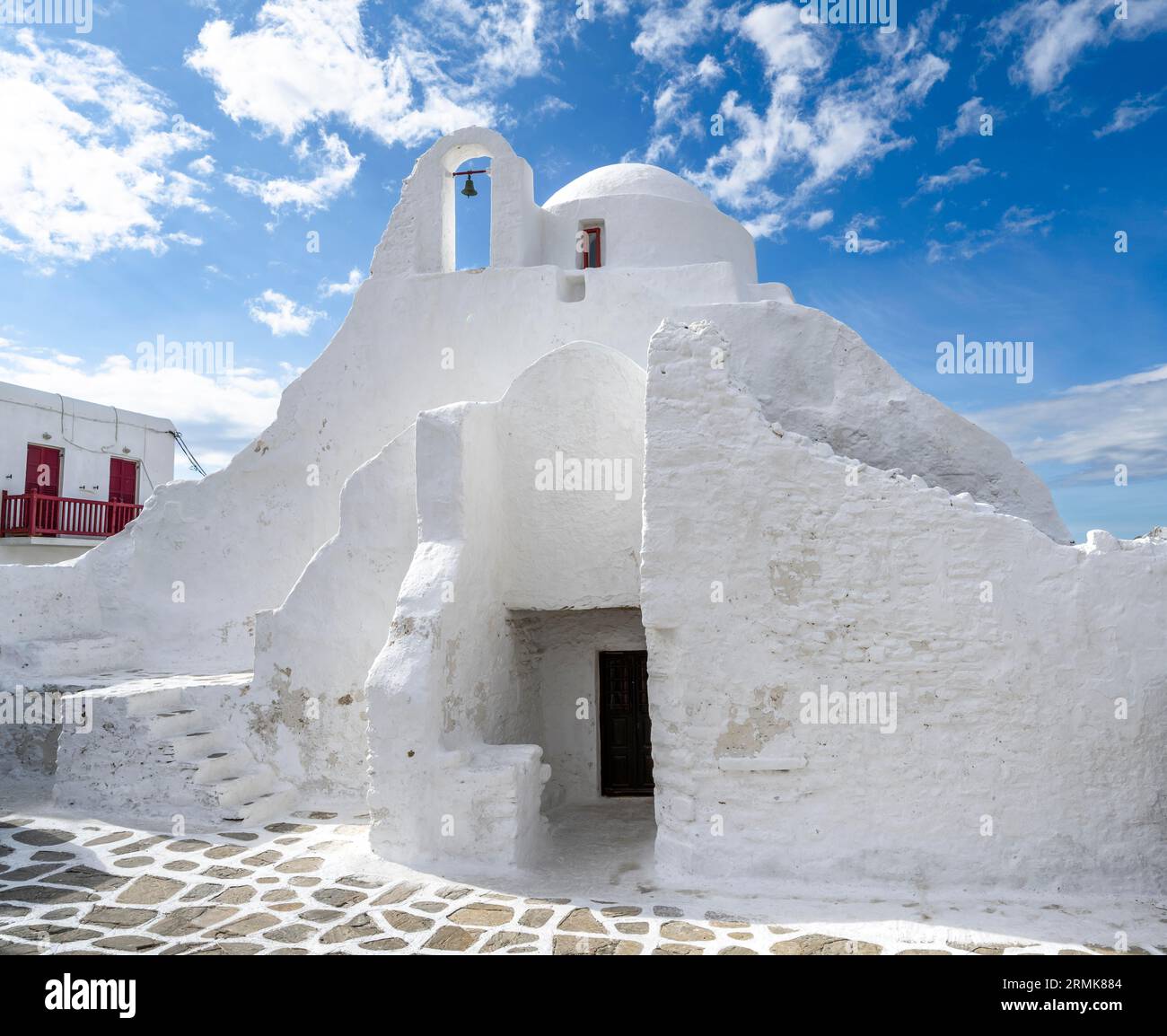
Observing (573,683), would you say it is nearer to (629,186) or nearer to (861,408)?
(861,408)

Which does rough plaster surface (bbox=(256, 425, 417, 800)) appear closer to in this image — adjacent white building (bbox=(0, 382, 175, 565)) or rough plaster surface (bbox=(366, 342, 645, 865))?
rough plaster surface (bbox=(366, 342, 645, 865))

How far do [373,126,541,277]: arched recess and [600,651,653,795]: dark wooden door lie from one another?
5711 mm

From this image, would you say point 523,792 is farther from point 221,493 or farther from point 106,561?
point 106,561

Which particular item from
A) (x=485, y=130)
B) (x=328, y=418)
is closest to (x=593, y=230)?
(x=485, y=130)

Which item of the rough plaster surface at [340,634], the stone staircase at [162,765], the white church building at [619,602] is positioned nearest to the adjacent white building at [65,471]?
the white church building at [619,602]

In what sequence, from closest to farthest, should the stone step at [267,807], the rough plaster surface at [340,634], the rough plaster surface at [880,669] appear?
the rough plaster surface at [880,669] → the stone step at [267,807] → the rough plaster surface at [340,634]

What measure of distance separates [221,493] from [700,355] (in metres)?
7.66

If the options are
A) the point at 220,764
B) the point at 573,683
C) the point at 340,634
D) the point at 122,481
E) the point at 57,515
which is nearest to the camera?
the point at 220,764

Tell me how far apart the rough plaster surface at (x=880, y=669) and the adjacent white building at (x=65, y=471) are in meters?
14.9

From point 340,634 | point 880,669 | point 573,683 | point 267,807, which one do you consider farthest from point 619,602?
point 267,807

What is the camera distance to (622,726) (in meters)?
9.07

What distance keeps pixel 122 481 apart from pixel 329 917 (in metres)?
17.4

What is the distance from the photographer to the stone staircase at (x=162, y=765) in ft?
25.4

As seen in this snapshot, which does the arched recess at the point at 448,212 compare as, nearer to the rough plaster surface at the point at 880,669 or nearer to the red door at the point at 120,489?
the rough plaster surface at the point at 880,669
